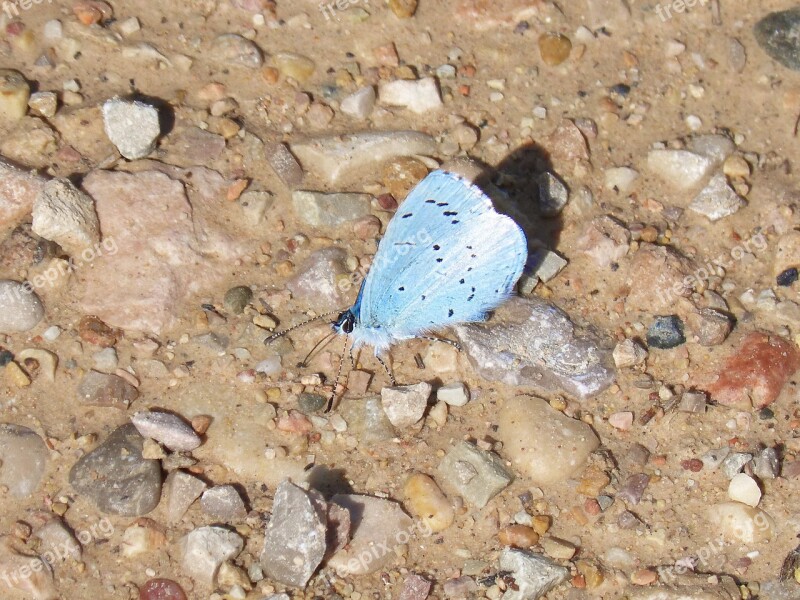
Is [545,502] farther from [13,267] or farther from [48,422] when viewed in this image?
[13,267]

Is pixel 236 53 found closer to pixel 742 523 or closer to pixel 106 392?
pixel 106 392

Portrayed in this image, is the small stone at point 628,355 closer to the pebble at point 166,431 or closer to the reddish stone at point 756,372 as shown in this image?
the reddish stone at point 756,372

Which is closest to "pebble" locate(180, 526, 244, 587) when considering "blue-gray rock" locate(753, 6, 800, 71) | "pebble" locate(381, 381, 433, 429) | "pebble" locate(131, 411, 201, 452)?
"pebble" locate(131, 411, 201, 452)

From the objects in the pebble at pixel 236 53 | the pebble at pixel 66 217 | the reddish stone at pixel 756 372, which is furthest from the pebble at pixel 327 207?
the reddish stone at pixel 756 372

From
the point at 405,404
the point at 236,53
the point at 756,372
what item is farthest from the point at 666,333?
the point at 236,53

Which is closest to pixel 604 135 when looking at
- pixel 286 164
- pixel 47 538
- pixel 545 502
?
pixel 286 164

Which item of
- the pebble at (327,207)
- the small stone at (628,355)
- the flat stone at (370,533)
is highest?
the pebble at (327,207)

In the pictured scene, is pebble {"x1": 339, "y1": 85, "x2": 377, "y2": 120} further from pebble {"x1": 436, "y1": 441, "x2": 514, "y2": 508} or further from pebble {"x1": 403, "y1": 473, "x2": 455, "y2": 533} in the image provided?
pebble {"x1": 403, "y1": 473, "x2": 455, "y2": 533}

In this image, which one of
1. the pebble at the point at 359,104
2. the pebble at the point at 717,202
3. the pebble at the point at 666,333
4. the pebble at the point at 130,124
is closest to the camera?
the pebble at the point at 666,333
